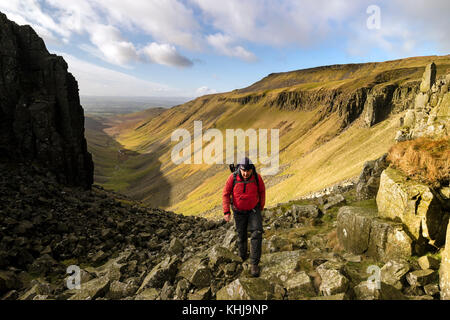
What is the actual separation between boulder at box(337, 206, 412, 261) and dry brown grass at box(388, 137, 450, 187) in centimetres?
205

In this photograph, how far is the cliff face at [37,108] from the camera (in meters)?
24.6

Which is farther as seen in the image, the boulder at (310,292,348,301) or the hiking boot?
the hiking boot

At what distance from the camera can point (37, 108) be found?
25719 mm

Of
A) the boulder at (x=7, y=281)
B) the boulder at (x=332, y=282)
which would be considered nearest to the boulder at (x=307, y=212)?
the boulder at (x=332, y=282)

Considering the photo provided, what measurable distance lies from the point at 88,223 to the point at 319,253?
16843 millimetres

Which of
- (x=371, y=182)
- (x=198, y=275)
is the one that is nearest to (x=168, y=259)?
(x=198, y=275)

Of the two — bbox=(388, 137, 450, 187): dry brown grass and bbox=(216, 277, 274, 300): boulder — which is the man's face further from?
bbox=(388, 137, 450, 187): dry brown grass

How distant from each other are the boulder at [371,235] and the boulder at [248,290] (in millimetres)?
4248

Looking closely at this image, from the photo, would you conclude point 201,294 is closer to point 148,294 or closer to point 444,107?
point 148,294

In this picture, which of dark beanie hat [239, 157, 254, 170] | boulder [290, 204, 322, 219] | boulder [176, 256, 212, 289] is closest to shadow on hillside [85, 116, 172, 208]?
boulder [290, 204, 322, 219]

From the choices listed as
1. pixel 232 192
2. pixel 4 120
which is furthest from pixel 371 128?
pixel 4 120

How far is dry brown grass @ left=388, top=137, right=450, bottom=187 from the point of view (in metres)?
7.83
